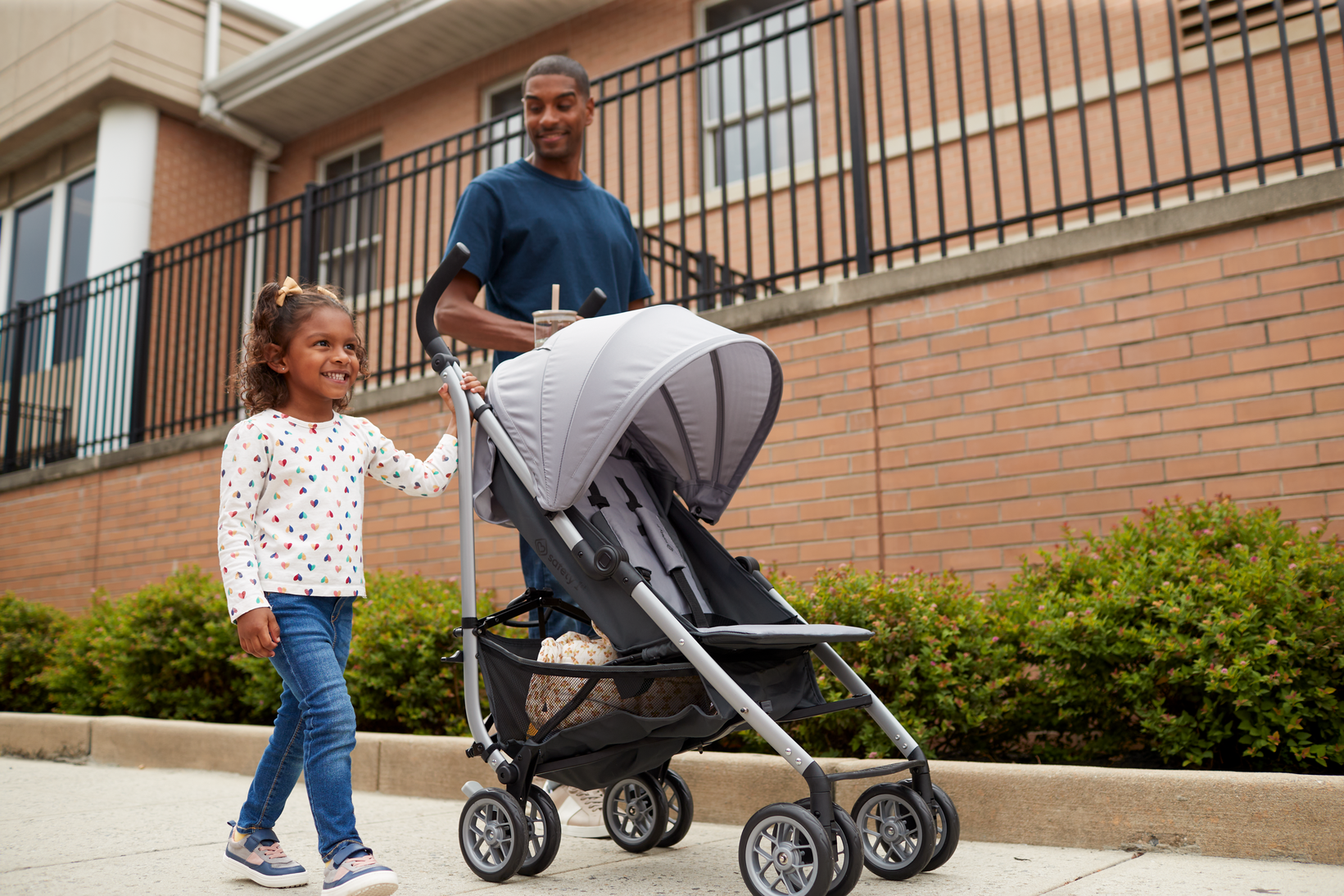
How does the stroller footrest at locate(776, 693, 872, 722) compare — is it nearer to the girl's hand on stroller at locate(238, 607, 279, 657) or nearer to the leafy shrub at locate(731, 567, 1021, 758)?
the leafy shrub at locate(731, 567, 1021, 758)

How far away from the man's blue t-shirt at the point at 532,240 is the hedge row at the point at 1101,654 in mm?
1472

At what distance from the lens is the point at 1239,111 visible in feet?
26.7

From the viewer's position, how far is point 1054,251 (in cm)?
491

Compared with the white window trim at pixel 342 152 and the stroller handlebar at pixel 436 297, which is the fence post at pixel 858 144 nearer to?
the stroller handlebar at pixel 436 297

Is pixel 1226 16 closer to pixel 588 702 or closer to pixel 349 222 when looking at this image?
pixel 349 222

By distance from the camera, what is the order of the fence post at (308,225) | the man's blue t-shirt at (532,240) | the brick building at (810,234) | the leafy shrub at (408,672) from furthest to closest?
1. the fence post at (308,225)
2. the leafy shrub at (408,672)
3. the brick building at (810,234)
4. the man's blue t-shirt at (532,240)

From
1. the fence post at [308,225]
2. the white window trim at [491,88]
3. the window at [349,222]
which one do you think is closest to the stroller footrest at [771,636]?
the window at [349,222]

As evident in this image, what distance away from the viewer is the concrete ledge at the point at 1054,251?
4.42 metres

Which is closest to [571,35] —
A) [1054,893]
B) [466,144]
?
[466,144]

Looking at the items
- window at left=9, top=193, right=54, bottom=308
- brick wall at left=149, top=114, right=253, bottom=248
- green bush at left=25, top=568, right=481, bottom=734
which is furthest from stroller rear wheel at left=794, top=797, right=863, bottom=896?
window at left=9, top=193, right=54, bottom=308

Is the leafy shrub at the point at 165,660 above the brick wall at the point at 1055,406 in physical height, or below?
below

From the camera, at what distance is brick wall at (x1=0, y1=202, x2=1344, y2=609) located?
436 centimetres

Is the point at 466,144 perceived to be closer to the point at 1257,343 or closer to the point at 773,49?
the point at 773,49

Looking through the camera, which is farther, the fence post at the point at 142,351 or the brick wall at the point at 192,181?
the brick wall at the point at 192,181
